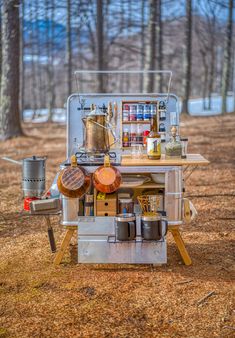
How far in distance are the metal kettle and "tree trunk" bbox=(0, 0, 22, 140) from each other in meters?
10.1

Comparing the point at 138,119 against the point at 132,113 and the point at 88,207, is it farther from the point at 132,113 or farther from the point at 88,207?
the point at 88,207

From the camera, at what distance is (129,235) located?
3.86 m

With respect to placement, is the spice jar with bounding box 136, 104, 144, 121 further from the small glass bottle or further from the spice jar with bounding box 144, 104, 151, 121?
the small glass bottle

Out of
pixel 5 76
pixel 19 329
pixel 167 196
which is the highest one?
pixel 5 76

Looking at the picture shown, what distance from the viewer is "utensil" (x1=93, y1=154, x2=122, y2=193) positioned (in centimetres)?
381

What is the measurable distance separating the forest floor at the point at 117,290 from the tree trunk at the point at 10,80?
28.2ft

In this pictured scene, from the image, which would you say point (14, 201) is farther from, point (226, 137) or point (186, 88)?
point (186, 88)

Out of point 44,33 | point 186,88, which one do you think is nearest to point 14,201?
point 186,88

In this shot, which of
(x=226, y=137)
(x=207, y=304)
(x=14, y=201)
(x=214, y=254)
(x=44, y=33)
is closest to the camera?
(x=207, y=304)

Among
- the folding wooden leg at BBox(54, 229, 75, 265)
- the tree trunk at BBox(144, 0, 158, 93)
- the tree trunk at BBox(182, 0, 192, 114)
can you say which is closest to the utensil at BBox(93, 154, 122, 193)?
the folding wooden leg at BBox(54, 229, 75, 265)

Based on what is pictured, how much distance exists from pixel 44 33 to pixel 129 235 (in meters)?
28.4

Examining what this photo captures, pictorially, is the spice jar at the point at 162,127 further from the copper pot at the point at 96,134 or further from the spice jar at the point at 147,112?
the copper pot at the point at 96,134

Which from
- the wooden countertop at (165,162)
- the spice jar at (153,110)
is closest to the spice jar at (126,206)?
the wooden countertop at (165,162)

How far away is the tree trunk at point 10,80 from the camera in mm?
13500
